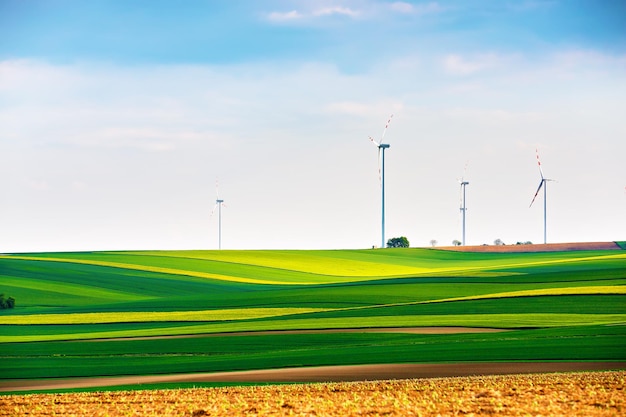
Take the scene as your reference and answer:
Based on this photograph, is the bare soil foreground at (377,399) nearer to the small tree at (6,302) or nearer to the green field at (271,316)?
the green field at (271,316)

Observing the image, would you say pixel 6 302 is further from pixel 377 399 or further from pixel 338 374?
pixel 377 399

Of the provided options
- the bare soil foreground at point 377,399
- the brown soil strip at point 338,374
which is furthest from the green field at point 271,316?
the bare soil foreground at point 377,399

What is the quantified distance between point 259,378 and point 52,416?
296 inches

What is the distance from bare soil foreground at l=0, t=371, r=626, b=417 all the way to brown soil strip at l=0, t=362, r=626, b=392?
137cm

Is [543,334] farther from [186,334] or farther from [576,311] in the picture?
[186,334]

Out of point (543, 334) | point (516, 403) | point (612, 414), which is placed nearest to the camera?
point (612, 414)

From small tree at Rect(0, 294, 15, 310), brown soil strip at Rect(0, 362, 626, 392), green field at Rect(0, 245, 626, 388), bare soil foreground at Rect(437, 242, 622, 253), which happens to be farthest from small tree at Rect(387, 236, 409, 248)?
brown soil strip at Rect(0, 362, 626, 392)

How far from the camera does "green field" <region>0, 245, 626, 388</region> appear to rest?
33344mm

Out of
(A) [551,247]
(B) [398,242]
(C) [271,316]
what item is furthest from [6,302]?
(B) [398,242]

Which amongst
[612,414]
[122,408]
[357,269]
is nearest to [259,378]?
[122,408]

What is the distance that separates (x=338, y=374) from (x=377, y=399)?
5.55 m

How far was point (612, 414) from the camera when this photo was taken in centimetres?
2088

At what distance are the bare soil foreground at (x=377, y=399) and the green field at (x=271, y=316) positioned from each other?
505cm

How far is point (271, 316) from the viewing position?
4800 cm
